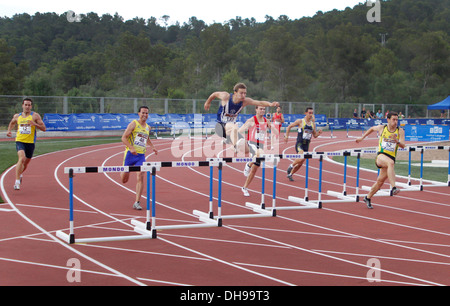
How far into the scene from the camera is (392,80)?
6744 cm

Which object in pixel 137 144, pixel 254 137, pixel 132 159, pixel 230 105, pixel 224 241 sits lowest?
pixel 224 241

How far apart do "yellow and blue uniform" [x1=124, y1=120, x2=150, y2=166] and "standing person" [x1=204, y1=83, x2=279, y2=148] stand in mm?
1384

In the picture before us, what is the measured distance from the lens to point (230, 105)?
32.0 ft

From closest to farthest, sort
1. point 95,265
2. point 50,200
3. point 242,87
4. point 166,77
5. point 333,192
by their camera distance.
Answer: point 95,265
point 242,87
point 50,200
point 333,192
point 166,77

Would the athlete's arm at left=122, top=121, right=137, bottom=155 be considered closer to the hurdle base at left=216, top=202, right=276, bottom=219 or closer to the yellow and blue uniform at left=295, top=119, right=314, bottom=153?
the hurdle base at left=216, top=202, right=276, bottom=219

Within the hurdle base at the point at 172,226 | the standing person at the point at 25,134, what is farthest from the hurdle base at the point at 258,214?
the standing person at the point at 25,134

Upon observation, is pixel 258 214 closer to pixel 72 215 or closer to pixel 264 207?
pixel 264 207

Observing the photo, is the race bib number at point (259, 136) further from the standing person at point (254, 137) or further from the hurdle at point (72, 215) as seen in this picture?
the hurdle at point (72, 215)

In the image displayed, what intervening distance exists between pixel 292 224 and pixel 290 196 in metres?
2.74

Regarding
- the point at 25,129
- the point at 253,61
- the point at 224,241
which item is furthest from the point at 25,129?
the point at 253,61

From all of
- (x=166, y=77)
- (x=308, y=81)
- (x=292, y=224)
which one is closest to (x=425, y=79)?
(x=308, y=81)

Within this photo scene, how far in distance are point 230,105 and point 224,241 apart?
9.86 feet

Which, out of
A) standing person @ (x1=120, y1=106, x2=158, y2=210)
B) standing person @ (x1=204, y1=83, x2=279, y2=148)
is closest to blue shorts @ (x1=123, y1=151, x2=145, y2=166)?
standing person @ (x1=120, y1=106, x2=158, y2=210)

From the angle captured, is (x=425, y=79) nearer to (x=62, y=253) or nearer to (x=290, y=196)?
(x=290, y=196)
